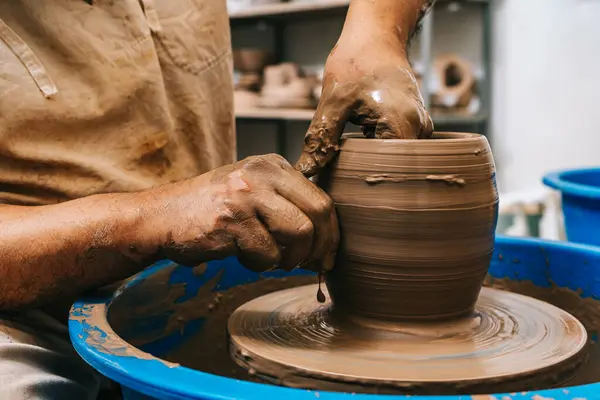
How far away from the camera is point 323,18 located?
407 centimetres

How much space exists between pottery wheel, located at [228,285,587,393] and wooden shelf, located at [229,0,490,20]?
8.11ft

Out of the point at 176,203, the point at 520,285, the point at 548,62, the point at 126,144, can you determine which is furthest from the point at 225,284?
the point at 548,62

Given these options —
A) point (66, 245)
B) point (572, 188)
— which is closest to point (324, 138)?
point (66, 245)

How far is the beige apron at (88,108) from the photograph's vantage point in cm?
99

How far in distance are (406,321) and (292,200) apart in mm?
244

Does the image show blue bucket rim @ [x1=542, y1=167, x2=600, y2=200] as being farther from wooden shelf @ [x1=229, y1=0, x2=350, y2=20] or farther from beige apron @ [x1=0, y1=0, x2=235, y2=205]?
wooden shelf @ [x1=229, y1=0, x2=350, y2=20]

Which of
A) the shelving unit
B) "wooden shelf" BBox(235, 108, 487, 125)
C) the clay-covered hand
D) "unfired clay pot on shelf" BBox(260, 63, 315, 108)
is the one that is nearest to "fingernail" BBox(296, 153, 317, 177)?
the clay-covered hand

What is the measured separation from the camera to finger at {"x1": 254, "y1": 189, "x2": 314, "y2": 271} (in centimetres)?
83

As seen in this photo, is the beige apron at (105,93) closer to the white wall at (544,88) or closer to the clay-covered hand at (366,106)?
the clay-covered hand at (366,106)

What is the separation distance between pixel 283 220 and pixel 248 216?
0.14 feet

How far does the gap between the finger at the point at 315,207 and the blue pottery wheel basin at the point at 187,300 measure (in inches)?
10.3

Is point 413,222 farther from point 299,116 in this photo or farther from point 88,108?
point 299,116

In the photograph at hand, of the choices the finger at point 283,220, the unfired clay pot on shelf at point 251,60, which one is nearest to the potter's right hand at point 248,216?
the finger at point 283,220

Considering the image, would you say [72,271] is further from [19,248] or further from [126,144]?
[126,144]
